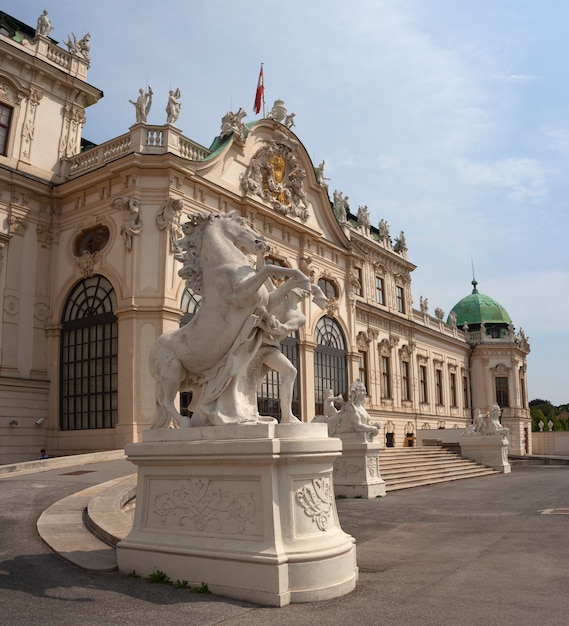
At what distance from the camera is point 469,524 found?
32.7ft

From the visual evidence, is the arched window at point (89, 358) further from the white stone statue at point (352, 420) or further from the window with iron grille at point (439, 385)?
the window with iron grille at point (439, 385)

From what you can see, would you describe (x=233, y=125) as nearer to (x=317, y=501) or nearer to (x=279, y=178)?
(x=279, y=178)

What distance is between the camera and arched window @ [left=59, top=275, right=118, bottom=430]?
20.2m

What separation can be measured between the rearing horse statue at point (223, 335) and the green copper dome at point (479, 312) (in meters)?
48.0

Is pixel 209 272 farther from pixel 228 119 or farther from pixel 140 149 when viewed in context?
pixel 228 119

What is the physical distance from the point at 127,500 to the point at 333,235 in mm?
20737

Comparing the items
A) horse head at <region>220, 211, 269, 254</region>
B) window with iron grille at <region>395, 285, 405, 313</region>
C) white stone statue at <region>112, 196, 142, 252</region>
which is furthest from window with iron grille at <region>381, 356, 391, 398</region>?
horse head at <region>220, 211, 269, 254</region>

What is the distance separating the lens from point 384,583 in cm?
578

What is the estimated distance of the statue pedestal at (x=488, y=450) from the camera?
25078 mm

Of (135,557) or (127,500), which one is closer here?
(135,557)

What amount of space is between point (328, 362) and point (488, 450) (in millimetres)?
7413

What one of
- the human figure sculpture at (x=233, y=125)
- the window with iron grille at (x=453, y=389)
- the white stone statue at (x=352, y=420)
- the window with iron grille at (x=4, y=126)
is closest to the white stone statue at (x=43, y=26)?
the window with iron grille at (x=4, y=126)

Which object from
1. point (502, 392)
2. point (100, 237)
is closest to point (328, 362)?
point (100, 237)

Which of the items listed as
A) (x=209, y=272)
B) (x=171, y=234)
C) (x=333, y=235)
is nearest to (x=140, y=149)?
(x=171, y=234)
